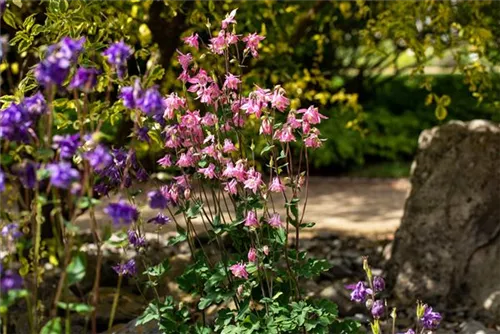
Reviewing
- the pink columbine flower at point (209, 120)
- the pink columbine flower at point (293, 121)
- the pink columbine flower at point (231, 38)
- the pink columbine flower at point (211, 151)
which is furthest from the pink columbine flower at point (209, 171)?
the pink columbine flower at point (231, 38)

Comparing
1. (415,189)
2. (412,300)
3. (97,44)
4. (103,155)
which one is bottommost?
(412,300)

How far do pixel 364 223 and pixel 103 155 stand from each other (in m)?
5.62

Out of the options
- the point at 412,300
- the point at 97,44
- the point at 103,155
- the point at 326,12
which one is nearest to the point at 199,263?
the point at 97,44

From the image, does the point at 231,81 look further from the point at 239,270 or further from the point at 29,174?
the point at 29,174

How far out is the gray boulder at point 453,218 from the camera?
5922mm

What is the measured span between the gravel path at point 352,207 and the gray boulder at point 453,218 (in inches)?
23.1

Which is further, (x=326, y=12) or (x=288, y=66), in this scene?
(x=326, y=12)

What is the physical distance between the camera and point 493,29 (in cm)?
715

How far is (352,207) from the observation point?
8.78m

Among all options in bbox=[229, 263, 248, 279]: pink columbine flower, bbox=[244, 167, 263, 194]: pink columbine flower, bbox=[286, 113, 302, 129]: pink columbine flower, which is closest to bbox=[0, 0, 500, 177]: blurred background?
bbox=[286, 113, 302, 129]: pink columbine flower

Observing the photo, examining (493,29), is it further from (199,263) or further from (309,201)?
(199,263)

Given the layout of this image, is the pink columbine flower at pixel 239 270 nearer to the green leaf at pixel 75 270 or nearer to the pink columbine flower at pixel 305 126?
the pink columbine flower at pixel 305 126

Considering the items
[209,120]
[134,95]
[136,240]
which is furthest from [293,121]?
[134,95]

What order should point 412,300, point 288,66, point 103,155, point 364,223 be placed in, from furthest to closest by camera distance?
point 364,223 → point 288,66 → point 412,300 → point 103,155
